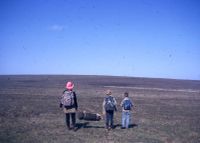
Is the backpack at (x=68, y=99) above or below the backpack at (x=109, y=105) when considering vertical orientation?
above

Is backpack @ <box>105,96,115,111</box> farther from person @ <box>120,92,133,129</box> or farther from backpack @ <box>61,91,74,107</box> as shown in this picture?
backpack @ <box>61,91,74,107</box>

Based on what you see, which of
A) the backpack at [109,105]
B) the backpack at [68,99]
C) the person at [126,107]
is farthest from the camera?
the person at [126,107]

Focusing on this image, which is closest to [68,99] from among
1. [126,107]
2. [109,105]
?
[109,105]

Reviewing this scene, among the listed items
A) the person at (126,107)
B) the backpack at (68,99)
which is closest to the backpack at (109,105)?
the person at (126,107)

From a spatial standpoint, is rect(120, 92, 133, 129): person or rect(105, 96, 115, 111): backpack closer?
rect(105, 96, 115, 111): backpack

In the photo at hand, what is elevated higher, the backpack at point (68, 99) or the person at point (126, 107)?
the backpack at point (68, 99)

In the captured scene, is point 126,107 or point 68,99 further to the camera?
point 126,107

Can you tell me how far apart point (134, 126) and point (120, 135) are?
254 centimetres

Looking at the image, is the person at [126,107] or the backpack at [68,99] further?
the person at [126,107]

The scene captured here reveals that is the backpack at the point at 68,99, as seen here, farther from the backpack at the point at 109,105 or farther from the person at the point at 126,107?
the person at the point at 126,107

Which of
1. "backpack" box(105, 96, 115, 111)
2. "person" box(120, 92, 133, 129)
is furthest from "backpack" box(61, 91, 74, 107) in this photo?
"person" box(120, 92, 133, 129)

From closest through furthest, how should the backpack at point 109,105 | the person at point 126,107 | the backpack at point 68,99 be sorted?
the backpack at point 68,99, the backpack at point 109,105, the person at point 126,107

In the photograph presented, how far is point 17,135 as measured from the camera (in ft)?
38.7

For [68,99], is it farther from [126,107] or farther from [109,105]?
[126,107]
